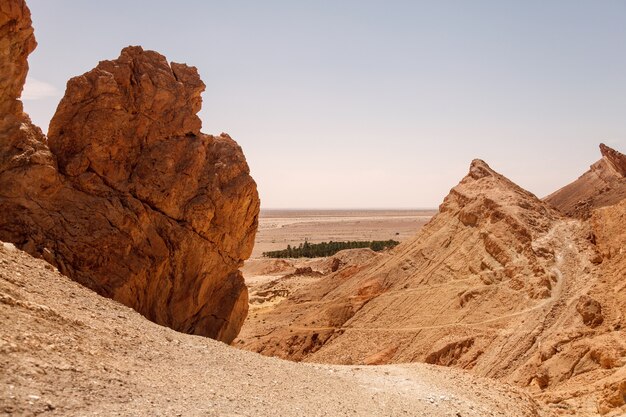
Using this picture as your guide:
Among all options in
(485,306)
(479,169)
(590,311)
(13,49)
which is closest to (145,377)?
(13,49)

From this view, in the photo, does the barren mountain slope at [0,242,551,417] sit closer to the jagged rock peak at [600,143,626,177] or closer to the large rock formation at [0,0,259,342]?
the large rock formation at [0,0,259,342]

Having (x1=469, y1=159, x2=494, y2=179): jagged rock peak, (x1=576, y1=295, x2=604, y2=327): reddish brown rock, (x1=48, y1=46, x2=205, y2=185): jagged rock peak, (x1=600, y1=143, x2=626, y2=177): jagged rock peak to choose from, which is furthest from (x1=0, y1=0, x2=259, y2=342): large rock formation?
(x1=600, y1=143, x2=626, y2=177): jagged rock peak

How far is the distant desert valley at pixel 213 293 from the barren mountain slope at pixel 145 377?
0.04 m

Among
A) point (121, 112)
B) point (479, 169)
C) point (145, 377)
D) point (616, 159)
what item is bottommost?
point (145, 377)

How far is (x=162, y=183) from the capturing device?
15.8 meters

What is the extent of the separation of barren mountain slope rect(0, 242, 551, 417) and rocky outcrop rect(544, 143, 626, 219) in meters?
29.0

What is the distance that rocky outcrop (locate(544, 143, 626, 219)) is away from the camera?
3738 cm

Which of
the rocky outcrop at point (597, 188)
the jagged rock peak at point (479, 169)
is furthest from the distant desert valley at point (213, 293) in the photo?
the rocky outcrop at point (597, 188)

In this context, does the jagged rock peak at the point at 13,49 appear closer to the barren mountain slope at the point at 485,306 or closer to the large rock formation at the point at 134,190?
the large rock formation at the point at 134,190

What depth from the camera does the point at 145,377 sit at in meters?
7.10

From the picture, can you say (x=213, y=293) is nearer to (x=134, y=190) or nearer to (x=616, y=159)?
(x=134, y=190)

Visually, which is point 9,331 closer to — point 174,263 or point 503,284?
point 174,263

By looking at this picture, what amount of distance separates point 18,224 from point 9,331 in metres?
6.84

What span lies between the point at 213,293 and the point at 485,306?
9.62 m
